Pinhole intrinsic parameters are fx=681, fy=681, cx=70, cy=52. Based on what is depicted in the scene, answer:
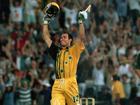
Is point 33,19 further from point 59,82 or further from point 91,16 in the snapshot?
point 59,82

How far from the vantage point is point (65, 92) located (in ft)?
41.3

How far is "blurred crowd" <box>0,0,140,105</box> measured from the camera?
60.2 feet

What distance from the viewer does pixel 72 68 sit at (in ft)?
41.6

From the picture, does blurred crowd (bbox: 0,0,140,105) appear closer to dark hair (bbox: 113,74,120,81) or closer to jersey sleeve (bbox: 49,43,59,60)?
dark hair (bbox: 113,74,120,81)

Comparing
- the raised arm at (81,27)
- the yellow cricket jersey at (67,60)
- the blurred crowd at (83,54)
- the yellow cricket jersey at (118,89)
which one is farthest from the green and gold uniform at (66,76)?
the yellow cricket jersey at (118,89)

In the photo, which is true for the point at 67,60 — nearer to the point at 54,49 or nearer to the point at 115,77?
the point at 54,49

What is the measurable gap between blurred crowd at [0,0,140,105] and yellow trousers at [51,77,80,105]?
4262 mm

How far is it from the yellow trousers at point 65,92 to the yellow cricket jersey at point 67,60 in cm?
11

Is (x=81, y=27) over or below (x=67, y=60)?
over

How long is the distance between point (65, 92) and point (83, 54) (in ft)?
25.1

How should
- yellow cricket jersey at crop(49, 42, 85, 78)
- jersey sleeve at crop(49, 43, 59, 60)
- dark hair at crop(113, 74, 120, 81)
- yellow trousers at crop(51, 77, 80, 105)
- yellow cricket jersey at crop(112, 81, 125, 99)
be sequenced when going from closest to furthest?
yellow trousers at crop(51, 77, 80, 105)
yellow cricket jersey at crop(49, 42, 85, 78)
jersey sleeve at crop(49, 43, 59, 60)
yellow cricket jersey at crop(112, 81, 125, 99)
dark hair at crop(113, 74, 120, 81)

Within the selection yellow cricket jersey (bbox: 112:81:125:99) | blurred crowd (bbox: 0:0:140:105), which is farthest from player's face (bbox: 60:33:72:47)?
yellow cricket jersey (bbox: 112:81:125:99)

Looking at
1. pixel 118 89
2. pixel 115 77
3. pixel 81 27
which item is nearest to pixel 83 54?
pixel 115 77

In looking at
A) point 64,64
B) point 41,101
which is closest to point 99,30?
point 41,101
